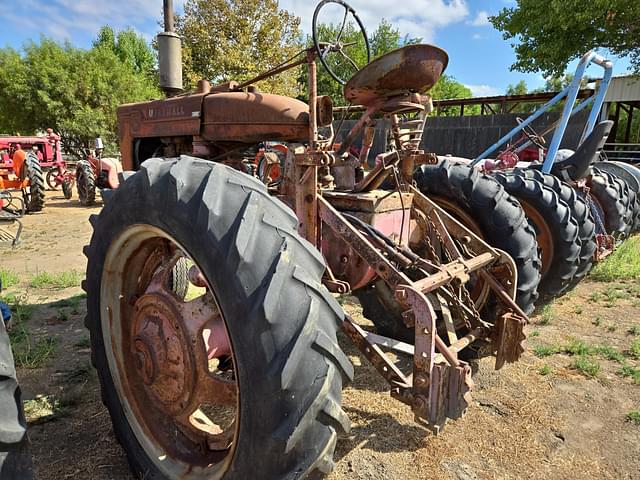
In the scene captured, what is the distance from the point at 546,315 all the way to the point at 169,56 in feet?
13.6

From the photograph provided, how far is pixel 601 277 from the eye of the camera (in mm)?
5527

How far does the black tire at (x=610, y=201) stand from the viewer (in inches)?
241

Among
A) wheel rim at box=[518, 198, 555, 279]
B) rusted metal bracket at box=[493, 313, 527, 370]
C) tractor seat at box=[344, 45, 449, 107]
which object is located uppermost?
tractor seat at box=[344, 45, 449, 107]

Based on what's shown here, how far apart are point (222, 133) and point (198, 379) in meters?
1.98

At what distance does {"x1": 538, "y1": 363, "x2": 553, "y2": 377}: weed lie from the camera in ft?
10.5

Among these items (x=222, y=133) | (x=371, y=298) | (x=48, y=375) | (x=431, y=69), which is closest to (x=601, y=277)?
(x=371, y=298)

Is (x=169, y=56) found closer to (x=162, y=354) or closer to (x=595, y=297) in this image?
(x=162, y=354)

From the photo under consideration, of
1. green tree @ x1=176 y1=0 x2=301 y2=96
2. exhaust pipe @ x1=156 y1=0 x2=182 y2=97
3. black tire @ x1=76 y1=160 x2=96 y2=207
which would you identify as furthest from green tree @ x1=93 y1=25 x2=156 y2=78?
exhaust pipe @ x1=156 y1=0 x2=182 y2=97

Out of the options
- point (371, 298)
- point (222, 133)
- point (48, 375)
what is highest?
point (222, 133)

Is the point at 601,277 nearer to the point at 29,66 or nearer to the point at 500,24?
the point at 500,24

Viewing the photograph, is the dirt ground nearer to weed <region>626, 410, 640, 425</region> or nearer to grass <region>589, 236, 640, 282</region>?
weed <region>626, 410, 640, 425</region>

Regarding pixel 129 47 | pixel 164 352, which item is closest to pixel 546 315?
pixel 164 352

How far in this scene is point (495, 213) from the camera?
322 cm

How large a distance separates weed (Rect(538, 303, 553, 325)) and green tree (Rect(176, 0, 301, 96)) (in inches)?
599
